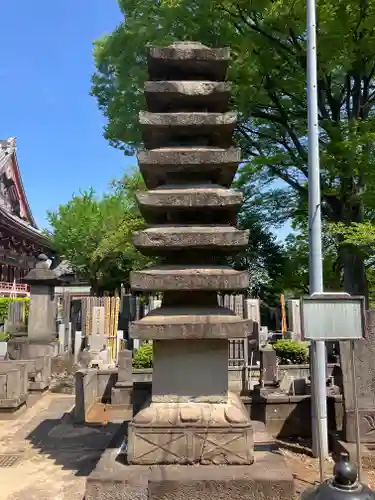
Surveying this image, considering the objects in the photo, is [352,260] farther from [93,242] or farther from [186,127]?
[93,242]

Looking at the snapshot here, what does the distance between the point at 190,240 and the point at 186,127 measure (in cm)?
170

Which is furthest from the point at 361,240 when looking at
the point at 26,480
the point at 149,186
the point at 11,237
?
the point at 11,237

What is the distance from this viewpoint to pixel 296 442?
331 inches

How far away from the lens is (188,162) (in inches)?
256

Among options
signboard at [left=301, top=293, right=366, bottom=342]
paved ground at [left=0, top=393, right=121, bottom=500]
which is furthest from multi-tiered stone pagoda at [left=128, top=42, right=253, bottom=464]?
paved ground at [left=0, top=393, right=121, bottom=500]

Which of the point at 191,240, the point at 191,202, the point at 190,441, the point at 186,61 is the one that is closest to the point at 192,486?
the point at 190,441

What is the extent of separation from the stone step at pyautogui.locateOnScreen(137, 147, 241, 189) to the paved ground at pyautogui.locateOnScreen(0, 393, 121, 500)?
176 inches

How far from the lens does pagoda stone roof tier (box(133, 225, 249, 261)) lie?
A: 618 centimetres

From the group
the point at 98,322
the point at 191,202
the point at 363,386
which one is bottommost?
the point at 363,386

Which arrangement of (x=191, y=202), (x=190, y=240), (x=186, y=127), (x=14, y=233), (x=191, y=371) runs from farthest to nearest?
(x=14, y=233) → (x=186, y=127) → (x=191, y=202) → (x=190, y=240) → (x=191, y=371)

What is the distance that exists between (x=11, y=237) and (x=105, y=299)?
642 inches

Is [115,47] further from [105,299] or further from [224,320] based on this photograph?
[224,320]

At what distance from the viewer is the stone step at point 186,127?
6598mm

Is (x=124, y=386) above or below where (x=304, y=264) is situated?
below
